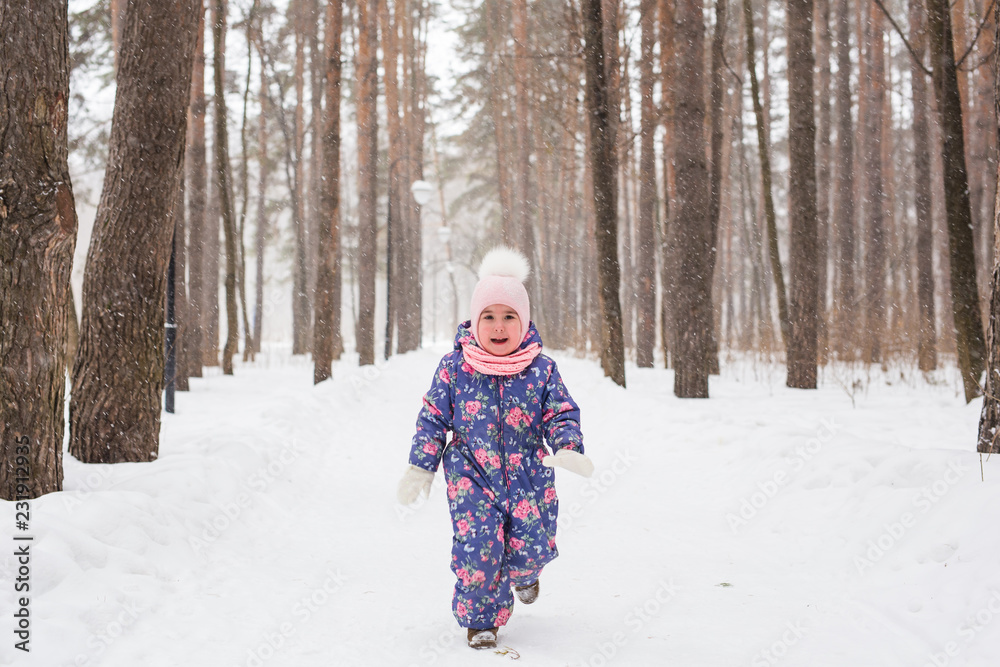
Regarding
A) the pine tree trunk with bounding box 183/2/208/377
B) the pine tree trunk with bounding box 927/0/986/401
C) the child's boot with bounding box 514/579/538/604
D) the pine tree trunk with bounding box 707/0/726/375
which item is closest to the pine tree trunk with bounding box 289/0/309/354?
the pine tree trunk with bounding box 183/2/208/377

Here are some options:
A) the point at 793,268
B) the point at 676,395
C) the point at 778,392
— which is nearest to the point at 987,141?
the point at 793,268

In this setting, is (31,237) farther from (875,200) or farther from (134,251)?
(875,200)

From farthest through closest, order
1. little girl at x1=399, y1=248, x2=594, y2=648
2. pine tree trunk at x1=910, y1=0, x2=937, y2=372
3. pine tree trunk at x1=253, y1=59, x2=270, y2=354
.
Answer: pine tree trunk at x1=253, y1=59, x2=270, y2=354 → pine tree trunk at x1=910, y1=0, x2=937, y2=372 → little girl at x1=399, y1=248, x2=594, y2=648

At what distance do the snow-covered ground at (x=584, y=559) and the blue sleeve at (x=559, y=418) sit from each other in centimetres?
87

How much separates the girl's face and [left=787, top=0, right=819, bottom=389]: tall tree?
312 inches

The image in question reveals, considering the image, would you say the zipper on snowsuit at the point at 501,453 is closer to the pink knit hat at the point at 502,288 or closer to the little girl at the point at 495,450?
the little girl at the point at 495,450

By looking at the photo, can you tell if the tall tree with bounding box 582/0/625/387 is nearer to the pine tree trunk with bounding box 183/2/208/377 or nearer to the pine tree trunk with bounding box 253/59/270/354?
the pine tree trunk with bounding box 183/2/208/377

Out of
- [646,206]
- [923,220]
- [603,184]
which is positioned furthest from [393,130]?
[923,220]

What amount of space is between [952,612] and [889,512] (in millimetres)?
1159

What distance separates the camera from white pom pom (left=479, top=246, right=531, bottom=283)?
331cm

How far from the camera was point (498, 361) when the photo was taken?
3.08 m

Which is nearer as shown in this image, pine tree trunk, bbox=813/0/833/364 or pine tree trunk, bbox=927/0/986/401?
pine tree trunk, bbox=927/0/986/401

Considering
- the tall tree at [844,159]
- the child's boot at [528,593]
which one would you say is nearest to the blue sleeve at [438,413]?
the child's boot at [528,593]

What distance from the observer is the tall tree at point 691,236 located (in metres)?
9.38
